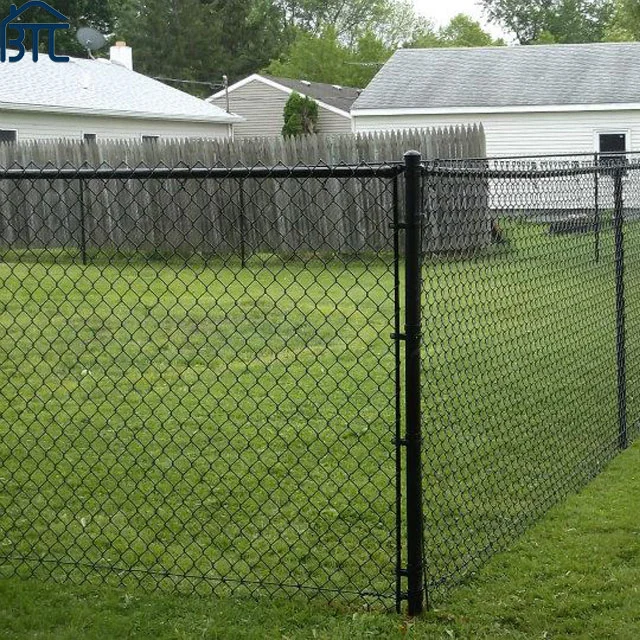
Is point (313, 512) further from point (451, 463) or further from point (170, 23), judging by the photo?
point (170, 23)

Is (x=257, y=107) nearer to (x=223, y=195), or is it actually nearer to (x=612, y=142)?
(x=612, y=142)

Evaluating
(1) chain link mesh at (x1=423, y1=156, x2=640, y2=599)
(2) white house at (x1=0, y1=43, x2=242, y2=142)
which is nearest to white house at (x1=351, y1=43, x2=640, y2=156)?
(2) white house at (x1=0, y1=43, x2=242, y2=142)

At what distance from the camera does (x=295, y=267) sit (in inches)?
512

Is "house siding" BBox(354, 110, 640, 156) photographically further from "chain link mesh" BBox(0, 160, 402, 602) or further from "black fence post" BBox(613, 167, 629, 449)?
"black fence post" BBox(613, 167, 629, 449)

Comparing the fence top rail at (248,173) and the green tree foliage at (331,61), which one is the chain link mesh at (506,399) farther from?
the green tree foliage at (331,61)

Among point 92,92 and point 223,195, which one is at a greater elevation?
point 92,92

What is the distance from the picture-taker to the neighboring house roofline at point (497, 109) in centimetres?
2238

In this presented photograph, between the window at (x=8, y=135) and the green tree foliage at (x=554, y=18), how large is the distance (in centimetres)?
3891

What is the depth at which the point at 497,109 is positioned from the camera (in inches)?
921

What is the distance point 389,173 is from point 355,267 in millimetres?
10270

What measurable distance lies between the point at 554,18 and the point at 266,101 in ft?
106

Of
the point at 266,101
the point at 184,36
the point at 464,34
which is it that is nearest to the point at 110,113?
the point at 266,101

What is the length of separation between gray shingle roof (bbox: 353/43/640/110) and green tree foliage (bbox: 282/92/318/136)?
4.01 m

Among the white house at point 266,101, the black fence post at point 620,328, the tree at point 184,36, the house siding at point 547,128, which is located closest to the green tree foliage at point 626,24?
the white house at point 266,101
